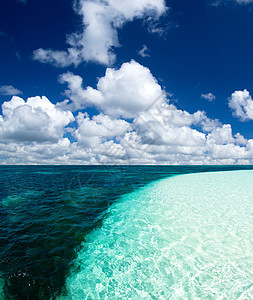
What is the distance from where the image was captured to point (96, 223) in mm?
9633

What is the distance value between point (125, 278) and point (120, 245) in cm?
202

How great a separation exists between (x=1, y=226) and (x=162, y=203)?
10.6 m

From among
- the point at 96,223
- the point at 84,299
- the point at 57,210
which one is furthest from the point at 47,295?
the point at 57,210

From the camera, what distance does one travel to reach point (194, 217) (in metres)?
10.1

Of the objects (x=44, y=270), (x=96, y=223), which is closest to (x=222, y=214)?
(x=96, y=223)

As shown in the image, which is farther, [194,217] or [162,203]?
A: [162,203]

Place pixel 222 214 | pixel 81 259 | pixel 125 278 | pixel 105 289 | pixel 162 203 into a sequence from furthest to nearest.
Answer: pixel 162 203, pixel 222 214, pixel 81 259, pixel 125 278, pixel 105 289

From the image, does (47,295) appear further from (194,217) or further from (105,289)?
(194,217)

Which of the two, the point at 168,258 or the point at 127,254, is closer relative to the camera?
the point at 168,258

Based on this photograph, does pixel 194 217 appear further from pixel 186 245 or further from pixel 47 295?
pixel 47 295

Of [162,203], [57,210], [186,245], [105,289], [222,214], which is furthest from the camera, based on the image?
[162,203]

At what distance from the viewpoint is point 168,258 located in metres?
6.16

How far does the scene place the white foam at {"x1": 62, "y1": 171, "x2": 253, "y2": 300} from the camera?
15.5ft

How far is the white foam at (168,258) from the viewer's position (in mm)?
4730
